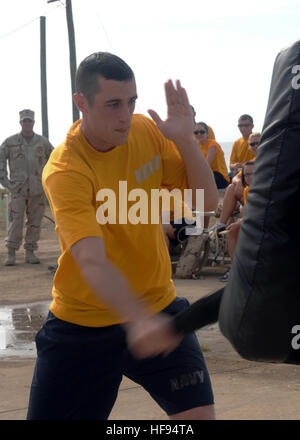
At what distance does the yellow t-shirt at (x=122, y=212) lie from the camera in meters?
3.10

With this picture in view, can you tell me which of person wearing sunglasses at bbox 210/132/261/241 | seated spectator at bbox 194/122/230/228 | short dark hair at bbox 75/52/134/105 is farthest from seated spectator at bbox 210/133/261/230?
short dark hair at bbox 75/52/134/105

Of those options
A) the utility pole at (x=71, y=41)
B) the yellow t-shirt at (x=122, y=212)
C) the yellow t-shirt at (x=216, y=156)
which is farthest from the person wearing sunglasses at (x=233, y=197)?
the utility pole at (x=71, y=41)

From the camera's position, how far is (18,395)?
553 centimetres

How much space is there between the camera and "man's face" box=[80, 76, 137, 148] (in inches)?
117

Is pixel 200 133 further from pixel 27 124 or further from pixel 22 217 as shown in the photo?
pixel 22 217

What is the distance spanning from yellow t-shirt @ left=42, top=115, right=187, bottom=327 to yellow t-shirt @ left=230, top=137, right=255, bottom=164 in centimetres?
941

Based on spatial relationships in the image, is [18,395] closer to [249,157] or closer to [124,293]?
[124,293]

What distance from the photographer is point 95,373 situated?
3164mm

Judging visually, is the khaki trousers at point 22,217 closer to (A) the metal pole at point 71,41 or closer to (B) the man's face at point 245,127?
(B) the man's face at point 245,127

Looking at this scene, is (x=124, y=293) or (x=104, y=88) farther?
(x=104, y=88)

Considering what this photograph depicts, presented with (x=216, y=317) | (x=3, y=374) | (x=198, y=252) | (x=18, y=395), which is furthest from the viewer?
(x=198, y=252)

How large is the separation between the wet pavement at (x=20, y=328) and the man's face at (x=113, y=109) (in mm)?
4096

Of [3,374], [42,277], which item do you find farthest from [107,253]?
[42,277]

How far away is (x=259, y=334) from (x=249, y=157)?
1086 centimetres
